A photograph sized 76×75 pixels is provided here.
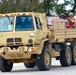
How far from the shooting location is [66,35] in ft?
75.2

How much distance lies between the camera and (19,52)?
64.7ft

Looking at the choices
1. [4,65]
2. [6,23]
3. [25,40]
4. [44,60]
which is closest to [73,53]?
[44,60]

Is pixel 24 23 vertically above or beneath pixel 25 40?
above

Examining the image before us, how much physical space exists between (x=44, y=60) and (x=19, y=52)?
3.91 feet

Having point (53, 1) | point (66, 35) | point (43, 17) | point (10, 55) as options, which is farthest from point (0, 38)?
point (53, 1)

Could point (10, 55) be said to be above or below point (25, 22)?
below

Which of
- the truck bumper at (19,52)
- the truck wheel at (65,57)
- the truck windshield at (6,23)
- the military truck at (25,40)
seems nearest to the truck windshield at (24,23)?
the military truck at (25,40)

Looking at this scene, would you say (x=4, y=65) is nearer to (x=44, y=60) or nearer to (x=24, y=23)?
(x=44, y=60)

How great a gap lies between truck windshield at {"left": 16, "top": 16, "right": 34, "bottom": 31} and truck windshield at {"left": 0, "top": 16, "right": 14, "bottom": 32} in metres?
0.27

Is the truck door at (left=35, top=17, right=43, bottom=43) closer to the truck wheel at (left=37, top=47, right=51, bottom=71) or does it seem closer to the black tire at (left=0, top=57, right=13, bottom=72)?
the truck wheel at (left=37, top=47, right=51, bottom=71)

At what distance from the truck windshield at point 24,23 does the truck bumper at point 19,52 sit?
34.8 inches

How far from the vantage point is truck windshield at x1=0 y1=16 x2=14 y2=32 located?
20.3 meters

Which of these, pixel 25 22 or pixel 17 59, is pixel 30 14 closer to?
pixel 25 22

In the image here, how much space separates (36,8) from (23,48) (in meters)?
28.2
